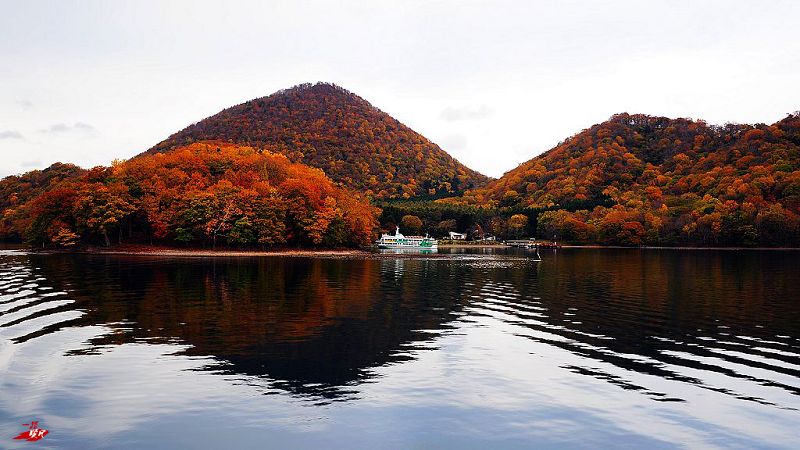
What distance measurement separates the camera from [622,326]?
3231 centimetres

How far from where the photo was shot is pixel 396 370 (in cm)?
2241

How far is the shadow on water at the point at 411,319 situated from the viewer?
22469 millimetres

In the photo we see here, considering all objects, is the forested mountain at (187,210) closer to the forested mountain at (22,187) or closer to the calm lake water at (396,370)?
the forested mountain at (22,187)

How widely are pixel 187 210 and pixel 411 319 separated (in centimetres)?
9213

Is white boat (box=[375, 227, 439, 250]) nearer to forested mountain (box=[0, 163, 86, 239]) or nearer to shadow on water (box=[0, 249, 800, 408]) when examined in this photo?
shadow on water (box=[0, 249, 800, 408])

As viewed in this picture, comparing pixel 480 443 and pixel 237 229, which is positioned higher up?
pixel 237 229

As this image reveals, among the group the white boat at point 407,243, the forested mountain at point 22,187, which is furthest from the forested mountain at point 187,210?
the forested mountain at point 22,187

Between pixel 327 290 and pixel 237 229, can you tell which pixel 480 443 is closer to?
pixel 327 290

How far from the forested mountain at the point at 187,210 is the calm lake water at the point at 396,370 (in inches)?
2815

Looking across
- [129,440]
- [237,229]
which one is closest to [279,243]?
[237,229]

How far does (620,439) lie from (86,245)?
125 m

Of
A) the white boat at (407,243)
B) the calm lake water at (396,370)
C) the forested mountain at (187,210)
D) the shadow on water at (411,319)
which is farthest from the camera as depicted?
the white boat at (407,243)

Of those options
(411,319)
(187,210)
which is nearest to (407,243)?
(187,210)

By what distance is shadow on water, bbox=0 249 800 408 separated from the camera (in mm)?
22469
